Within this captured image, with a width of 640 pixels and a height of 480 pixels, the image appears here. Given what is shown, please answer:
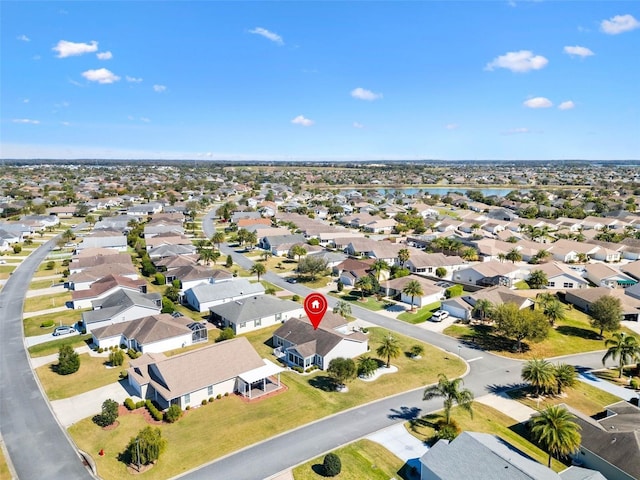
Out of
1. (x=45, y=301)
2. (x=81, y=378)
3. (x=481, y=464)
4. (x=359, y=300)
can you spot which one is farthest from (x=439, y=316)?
(x=45, y=301)

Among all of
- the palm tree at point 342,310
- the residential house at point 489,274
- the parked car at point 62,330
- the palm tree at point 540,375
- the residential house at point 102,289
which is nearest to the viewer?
the palm tree at point 540,375

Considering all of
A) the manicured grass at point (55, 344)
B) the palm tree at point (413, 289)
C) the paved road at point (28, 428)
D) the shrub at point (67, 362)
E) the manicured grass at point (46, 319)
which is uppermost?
the palm tree at point (413, 289)

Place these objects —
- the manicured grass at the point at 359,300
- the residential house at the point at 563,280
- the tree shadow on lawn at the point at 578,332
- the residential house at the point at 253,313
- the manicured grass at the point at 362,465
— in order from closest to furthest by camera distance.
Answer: the manicured grass at the point at 362,465, the tree shadow on lawn at the point at 578,332, the residential house at the point at 253,313, the manicured grass at the point at 359,300, the residential house at the point at 563,280

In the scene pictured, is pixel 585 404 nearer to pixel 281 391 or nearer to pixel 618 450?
pixel 618 450

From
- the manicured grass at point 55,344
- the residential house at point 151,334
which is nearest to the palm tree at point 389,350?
the residential house at point 151,334

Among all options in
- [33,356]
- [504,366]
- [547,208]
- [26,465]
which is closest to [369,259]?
[504,366]

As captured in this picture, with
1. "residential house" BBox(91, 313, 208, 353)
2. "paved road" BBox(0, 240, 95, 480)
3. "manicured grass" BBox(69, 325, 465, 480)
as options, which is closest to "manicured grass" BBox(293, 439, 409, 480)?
"manicured grass" BBox(69, 325, 465, 480)

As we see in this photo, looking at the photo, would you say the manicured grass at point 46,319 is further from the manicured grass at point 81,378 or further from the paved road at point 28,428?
the manicured grass at point 81,378

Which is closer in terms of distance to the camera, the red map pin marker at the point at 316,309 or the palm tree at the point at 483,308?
the red map pin marker at the point at 316,309
